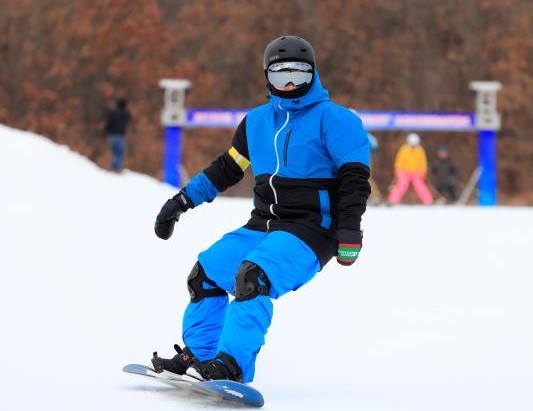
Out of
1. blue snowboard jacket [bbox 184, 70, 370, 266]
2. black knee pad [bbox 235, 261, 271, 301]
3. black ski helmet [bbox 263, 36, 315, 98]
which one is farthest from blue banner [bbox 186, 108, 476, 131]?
black knee pad [bbox 235, 261, 271, 301]

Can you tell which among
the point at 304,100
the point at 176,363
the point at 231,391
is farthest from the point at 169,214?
the point at 231,391

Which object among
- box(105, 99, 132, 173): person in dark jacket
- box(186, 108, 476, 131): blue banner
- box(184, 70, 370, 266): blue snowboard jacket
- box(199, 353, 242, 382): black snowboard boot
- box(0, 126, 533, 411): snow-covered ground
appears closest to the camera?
box(199, 353, 242, 382): black snowboard boot

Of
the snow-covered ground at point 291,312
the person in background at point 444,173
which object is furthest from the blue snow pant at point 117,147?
the person in background at point 444,173

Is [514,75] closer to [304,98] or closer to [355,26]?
[355,26]

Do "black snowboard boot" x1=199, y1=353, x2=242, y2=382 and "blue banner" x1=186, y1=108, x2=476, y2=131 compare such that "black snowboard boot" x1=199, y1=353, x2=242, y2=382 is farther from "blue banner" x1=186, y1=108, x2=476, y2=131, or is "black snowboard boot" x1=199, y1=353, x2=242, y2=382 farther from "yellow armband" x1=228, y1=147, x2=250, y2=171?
"blue banner" x1=186, y1=108, x2=476, y2=131

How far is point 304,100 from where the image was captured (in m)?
3.82

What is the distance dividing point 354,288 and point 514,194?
29068 millimetres

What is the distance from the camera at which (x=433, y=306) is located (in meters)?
6.47

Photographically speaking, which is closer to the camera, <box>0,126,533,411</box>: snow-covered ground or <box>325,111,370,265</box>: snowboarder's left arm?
<box>325,111,370,265</box>: snowboarder's left arm

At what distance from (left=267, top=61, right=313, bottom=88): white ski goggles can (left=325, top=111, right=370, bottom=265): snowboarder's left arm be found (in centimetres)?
21

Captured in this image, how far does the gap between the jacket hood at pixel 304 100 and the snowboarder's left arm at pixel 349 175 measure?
0.39 ft

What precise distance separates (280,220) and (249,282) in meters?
0.33

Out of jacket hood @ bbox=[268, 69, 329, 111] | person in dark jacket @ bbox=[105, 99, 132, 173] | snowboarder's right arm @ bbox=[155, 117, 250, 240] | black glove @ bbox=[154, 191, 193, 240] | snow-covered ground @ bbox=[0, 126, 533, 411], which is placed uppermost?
person in dark jacket @ bbox=[105, 99, 132, 173]

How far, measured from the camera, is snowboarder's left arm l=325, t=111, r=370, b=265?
3.64m
